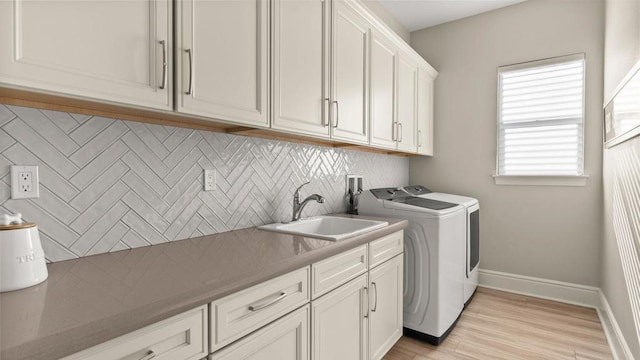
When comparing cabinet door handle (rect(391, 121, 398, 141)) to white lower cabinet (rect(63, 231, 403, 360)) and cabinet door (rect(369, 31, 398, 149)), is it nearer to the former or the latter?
cabinet door (rect(369, 31, 398, 149))

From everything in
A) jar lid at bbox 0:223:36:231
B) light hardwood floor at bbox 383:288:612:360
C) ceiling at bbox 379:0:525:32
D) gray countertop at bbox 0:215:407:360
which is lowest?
light hardwood floor at bbox 383:288:612:360

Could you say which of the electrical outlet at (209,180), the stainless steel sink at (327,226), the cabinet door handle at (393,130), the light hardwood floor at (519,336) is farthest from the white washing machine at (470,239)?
the electrical outlet at (209,180)

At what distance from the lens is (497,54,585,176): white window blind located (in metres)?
2.94

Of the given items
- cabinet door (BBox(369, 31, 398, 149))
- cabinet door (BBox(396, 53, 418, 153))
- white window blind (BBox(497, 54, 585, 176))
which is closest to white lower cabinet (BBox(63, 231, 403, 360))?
cabinet door (BBox(369, 31, 398, 149))

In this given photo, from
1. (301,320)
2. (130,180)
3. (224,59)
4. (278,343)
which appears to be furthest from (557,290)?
(130,180)

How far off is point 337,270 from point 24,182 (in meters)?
1.21

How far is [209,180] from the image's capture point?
160cm

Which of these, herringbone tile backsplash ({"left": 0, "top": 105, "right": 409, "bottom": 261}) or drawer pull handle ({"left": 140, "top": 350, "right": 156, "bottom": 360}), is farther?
herringbone tile backsplash ({"left": 0, "top": 105, "right": 409, "bottom": 261})

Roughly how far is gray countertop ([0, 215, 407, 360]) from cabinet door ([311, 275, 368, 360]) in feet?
0.82

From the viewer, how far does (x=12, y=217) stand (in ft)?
2.80

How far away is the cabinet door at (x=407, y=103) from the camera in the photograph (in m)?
2.76

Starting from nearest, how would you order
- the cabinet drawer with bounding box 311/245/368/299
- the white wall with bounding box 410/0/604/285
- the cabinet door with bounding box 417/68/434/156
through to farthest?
the cabinet drawer with bounding box 311/245/368/299, the white wall with bounding box 410/0/604/285, the cabinet door with bounding box 417/68/434/156

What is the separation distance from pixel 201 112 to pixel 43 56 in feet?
1.54

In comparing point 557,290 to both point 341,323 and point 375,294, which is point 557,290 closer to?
point 375,294
